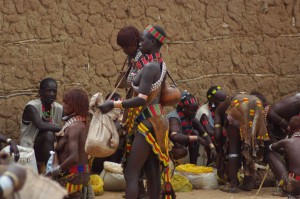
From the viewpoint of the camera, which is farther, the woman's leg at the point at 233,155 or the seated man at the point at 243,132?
the woman's leg at the point at 233,155

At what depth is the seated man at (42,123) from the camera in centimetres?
885

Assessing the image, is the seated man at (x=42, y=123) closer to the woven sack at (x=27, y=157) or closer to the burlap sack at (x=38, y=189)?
the woven sack at (x=27, y=157)

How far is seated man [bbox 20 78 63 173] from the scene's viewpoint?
29.0 ft

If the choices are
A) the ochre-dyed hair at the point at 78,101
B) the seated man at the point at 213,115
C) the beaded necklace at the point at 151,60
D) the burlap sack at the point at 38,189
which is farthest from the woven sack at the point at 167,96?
the burlap sack at the point at 38,189

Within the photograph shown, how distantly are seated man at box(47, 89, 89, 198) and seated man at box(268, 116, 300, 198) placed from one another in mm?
2585

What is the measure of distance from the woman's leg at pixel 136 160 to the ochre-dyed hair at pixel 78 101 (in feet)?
1.77

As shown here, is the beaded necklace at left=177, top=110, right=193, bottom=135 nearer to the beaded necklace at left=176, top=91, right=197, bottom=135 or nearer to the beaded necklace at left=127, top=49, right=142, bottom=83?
the beaded necklace at left=176, top=91, right=197, bottom=135

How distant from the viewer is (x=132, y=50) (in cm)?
734

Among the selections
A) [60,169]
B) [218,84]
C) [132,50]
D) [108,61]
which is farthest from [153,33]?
[218,84]

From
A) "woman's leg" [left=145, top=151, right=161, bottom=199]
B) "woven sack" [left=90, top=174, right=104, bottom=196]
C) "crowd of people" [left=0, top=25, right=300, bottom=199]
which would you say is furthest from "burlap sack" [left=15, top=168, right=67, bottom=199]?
"woven sack" [left=90, top=174, right=104, bottom=196]

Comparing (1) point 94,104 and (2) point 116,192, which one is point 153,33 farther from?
(2) point 116,192

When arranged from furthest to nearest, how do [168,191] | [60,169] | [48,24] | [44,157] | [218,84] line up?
[218,84]
[48,24]
[44,157]
[168,191]
[60,169]

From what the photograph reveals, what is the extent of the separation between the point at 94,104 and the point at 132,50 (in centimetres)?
88

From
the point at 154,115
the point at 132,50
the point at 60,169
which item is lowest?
the point at 60,169
